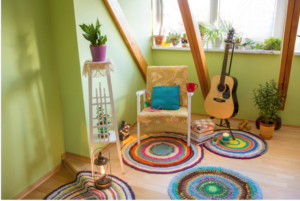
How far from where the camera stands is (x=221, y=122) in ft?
10.0

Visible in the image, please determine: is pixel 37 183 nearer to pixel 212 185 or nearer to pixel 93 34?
pixel 93 34

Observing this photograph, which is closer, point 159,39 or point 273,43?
point 273,43

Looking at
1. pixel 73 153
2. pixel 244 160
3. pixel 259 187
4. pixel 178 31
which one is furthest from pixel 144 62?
pixel 259 187

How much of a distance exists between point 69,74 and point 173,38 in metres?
1.78

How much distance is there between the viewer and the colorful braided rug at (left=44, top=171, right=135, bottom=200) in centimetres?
190

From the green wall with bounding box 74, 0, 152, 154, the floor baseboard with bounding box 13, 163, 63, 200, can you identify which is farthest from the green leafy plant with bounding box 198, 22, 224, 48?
the floor baseboard with bounding box 13, 163, 63, 200

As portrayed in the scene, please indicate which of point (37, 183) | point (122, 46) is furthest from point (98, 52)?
point (37, 183)

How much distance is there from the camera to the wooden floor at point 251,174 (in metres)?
1.92

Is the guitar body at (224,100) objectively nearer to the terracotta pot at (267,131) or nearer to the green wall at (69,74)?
the terracotta pot at (267,131)

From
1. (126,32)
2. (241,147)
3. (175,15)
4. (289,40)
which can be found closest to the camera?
(289,40)

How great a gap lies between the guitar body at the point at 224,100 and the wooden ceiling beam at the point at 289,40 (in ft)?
1.71

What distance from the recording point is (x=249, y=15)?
124 inches

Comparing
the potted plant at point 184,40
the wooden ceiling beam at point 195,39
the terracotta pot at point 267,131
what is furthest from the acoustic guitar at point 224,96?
the potted plant at point 184,40

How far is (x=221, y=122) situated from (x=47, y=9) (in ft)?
7.63
